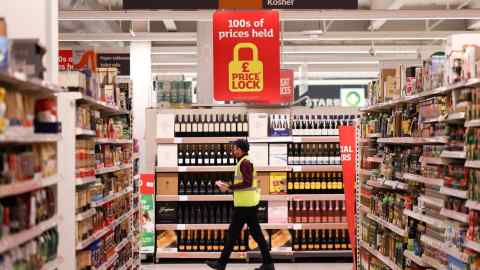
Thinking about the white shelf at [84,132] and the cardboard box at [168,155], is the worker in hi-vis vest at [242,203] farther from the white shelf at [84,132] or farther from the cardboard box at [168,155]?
the white shelf at [84,132]

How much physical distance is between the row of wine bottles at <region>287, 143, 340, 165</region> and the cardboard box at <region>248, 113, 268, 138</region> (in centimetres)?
49

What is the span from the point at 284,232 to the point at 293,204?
465 mm

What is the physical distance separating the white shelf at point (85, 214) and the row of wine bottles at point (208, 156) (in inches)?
188

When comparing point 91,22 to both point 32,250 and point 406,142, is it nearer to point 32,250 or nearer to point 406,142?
point 406,142

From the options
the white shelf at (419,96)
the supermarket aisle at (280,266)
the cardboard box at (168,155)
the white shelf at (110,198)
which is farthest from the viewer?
the cardboard box at (168,155)

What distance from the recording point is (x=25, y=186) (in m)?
4.12

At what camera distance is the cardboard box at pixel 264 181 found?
1142cm

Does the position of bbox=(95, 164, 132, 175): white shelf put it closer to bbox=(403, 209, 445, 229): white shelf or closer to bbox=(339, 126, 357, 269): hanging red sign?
bbox=(339, 126, 357, 269): hanging red sign

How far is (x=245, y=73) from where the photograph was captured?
10148mm

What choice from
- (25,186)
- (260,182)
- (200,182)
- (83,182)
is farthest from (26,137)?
(260,182)

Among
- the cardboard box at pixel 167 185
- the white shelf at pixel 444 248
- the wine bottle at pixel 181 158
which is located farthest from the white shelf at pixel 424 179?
the cardboard box at pixel 167 185

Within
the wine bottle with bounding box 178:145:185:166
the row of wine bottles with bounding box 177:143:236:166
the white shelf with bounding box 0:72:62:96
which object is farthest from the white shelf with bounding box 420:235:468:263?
the wine bottle with bounding box 178:145:185:166

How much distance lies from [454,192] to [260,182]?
592 centimetres

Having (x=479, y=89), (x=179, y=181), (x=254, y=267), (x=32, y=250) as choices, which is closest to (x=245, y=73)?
(x=179, y=181)
